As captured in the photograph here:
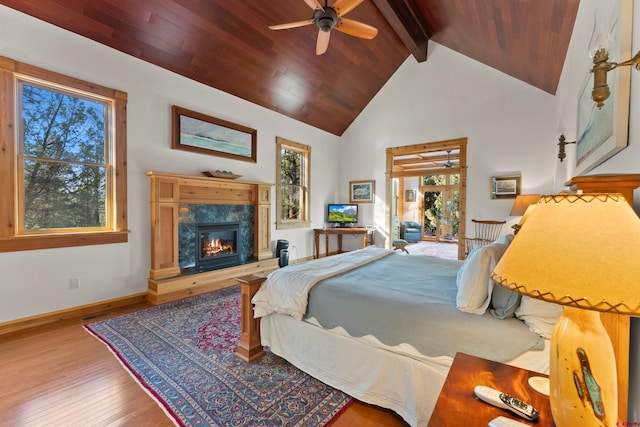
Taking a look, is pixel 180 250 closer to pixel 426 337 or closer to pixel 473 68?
pixel 426 337

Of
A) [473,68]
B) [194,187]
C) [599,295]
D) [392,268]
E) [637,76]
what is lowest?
[392,268]

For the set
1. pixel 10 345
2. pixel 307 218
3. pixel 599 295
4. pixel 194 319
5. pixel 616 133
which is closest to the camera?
pixel 599 295

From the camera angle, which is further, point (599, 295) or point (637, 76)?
point (637, 76)

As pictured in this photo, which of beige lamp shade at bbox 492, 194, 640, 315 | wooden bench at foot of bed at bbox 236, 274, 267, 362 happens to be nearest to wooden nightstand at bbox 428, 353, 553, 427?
beige lamp shade at bbox 492, 194, 640, 315

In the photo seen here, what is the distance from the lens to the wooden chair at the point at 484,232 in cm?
497

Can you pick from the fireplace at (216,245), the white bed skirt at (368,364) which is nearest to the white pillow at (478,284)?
the white bed skirt at (368,364)

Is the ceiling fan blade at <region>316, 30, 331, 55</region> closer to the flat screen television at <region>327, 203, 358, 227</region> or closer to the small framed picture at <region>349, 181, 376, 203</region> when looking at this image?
the small framed picture at <region>349, 181, 376, 203</region>

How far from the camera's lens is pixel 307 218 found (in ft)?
20.4

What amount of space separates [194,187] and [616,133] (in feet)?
13.7

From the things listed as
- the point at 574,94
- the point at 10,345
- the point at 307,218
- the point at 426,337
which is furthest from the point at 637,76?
the point at 307,218

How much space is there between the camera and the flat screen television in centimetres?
652

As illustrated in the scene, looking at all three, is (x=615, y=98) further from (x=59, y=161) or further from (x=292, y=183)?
(x=292, y=183)

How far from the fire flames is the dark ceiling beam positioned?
408 cm

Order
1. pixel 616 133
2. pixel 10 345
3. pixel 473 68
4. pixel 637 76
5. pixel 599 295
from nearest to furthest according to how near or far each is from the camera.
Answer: pixel 599 295, pixel 637 76, pixel 616 133, pixel 10 345, pixel 473 68
